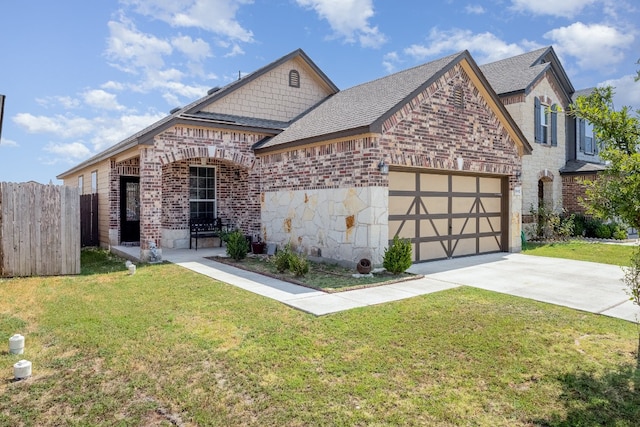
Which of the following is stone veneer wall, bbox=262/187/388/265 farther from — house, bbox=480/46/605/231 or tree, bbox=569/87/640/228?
house, bbox=480/46/605/231

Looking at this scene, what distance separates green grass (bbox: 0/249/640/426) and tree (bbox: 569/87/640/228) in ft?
5.81

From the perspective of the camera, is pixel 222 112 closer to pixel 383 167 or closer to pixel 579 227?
pixel 383 167

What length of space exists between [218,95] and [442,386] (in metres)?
13.4

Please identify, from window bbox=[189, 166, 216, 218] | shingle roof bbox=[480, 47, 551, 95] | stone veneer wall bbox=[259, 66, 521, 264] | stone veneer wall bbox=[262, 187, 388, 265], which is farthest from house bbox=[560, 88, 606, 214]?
window bbox=[189, 166, 216, 218]

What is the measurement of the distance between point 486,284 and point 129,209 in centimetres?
1316

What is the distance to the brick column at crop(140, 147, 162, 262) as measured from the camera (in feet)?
37.9

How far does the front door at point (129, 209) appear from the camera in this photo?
15.6 metres

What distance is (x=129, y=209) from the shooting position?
52.1 ft

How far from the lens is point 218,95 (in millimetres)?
14977

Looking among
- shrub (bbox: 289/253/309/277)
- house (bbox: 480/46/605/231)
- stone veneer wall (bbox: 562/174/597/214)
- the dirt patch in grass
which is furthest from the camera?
stone veneer wall (bbox: 562/174/597/214)

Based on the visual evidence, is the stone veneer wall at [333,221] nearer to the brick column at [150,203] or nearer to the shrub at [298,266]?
the shrub at [298,266]

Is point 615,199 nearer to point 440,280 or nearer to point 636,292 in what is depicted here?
point 636,292

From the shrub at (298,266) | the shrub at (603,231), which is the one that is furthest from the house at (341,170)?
the shrub at (603,231)

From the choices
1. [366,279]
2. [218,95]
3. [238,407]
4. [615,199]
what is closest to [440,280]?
[366,279]
